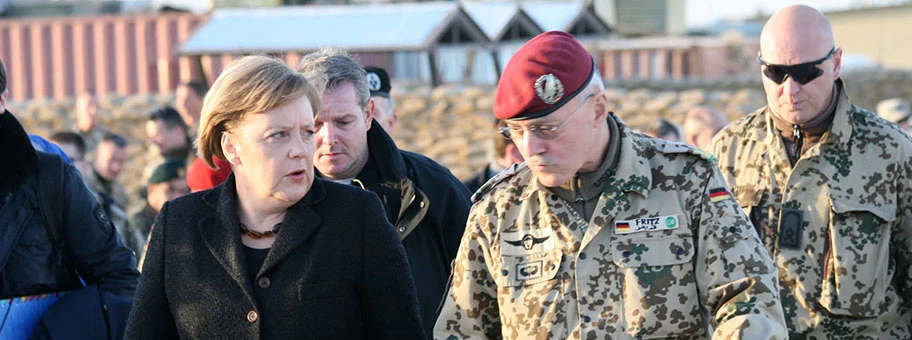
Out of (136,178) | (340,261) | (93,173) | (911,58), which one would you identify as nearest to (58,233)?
(340,261)

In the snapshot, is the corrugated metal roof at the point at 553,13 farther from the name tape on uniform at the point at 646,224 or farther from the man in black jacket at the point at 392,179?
the name tape on uniform at the point at 646,224

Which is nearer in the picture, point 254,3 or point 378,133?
point 378,133

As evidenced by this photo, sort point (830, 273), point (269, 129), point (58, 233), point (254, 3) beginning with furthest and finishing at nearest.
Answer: point (254, 3), point (830, 273), point (58, 233), point (269, 129)

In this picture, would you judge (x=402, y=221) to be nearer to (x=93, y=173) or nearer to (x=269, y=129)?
(x=269, y=129)

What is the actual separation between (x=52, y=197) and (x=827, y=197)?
110 inches

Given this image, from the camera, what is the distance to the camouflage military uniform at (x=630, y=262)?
3262mm

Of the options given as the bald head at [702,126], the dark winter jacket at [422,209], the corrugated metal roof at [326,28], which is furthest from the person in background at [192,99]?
the corrugated metal roof at [326,28]

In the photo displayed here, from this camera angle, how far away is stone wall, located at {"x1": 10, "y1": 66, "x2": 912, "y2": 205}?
15.8 metres

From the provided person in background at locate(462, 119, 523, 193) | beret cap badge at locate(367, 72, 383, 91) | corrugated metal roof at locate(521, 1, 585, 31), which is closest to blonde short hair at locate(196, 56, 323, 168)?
beret cap badge at locate(367, 72, 383, 91)

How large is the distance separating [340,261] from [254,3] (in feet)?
75.5

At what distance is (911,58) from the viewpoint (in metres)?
42.7

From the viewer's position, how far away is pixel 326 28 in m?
19.9

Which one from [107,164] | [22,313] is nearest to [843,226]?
[22,313]

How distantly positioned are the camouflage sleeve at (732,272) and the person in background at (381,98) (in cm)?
245
